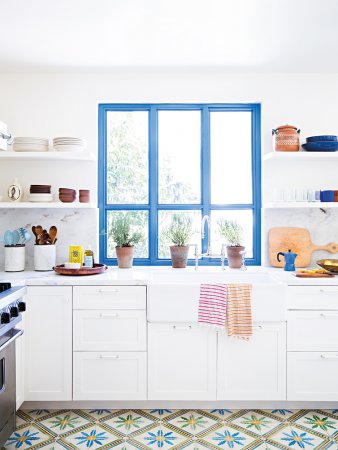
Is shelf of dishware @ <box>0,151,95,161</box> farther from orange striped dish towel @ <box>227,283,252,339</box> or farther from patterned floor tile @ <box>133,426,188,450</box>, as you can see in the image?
patterned floor tile @ <box>133,426,188,450</box>

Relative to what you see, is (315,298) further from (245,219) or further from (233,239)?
(245,219)

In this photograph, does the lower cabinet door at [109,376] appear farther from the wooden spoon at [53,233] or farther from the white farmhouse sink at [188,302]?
the wooden spoon at [53,233]

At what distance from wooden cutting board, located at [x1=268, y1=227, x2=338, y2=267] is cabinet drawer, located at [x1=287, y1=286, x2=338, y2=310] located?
633mm

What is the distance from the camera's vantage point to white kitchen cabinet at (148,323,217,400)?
2934mm

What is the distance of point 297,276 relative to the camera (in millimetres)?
3082

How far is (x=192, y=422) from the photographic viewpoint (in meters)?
2.83

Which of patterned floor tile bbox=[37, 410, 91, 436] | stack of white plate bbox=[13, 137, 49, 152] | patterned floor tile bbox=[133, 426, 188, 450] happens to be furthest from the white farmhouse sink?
stack of white plate bbox=[13, 137, 49, 152]

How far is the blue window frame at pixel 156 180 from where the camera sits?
380cm

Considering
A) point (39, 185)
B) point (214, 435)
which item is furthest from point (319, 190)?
point (39, 185)

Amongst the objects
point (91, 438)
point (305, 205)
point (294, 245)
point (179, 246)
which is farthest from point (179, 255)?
point (91, 438)

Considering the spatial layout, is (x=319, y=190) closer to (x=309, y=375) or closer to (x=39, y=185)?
(x=309, y=375)

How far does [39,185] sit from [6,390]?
1662mm

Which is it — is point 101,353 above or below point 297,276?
below

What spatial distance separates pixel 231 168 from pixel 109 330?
1878mm
